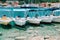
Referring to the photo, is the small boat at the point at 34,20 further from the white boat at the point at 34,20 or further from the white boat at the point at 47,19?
the white boat at the point at 47,19

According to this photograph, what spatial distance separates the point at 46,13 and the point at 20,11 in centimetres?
432

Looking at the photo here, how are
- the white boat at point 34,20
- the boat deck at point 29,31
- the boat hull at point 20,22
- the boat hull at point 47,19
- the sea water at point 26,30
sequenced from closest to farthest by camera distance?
the boat deck at point 29,31 → the sea water at point 26,30 → the boat hull at point 20,22 → the white boat at point 34,20 → the boat hull at point 47,19

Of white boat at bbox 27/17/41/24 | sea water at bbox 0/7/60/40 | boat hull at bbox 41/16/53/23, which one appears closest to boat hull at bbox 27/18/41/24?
white boat at bbox 27/17/41/24

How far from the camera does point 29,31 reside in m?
22.0

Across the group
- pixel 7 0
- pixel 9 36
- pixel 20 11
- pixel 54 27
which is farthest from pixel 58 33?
pixel 7 0

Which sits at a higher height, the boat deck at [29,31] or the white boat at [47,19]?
the white boat at [47,19]

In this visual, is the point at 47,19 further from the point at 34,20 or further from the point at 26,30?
the point at 26,30

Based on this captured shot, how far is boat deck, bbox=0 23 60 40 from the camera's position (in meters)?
20.2

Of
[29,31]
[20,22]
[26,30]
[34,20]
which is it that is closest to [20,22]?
[20,22]

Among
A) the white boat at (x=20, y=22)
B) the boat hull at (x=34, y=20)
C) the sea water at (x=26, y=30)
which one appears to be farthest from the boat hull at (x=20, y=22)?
the boat hull at (x=34, y=20)

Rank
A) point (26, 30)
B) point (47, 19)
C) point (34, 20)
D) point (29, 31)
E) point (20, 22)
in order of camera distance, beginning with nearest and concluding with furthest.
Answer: point (29, 31) < point (26, 30) < point (20, 22) < point (34, 20) < point (47, 19)

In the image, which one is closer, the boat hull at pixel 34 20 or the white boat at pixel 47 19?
A: the boat hull at pixel 34 20

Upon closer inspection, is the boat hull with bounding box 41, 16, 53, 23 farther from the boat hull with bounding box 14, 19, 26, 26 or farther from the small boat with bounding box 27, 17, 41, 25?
the boat hull with bounding box 14, 19, 26, 26

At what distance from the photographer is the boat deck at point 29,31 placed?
20166 mm
